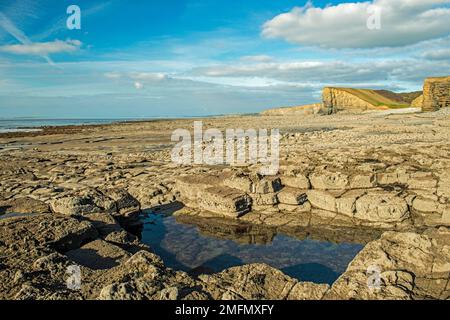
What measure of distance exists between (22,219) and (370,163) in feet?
28.7

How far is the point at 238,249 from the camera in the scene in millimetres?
6695

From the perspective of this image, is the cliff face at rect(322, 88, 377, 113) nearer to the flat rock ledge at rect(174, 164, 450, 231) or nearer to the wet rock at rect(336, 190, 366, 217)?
the flat rock ledge at rect(174, 164, 450, 231)

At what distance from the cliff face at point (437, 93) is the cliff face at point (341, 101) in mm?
32537

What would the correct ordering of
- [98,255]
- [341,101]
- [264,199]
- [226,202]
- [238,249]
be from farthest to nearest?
[341,101], [264,199], [226,202], [238,249], [98,255]

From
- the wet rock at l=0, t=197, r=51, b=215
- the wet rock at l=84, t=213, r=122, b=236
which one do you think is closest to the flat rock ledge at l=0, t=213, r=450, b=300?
the wet rock at l=84, t=213, r=122, b=236

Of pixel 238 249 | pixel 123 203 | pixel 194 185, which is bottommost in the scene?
pixel 238 249

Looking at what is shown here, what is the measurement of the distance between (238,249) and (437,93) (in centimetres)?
4446

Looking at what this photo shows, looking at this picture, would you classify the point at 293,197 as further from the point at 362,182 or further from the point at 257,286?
the point at 257,286

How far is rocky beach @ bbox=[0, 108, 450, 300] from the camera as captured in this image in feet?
13.2

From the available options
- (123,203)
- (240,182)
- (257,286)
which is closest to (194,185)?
(240,182)

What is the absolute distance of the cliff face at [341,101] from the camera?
3125 inches

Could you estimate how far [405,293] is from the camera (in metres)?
3.85

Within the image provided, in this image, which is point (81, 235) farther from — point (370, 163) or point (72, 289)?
point (370, 163)

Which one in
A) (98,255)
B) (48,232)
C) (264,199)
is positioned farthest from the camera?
(264,199)
